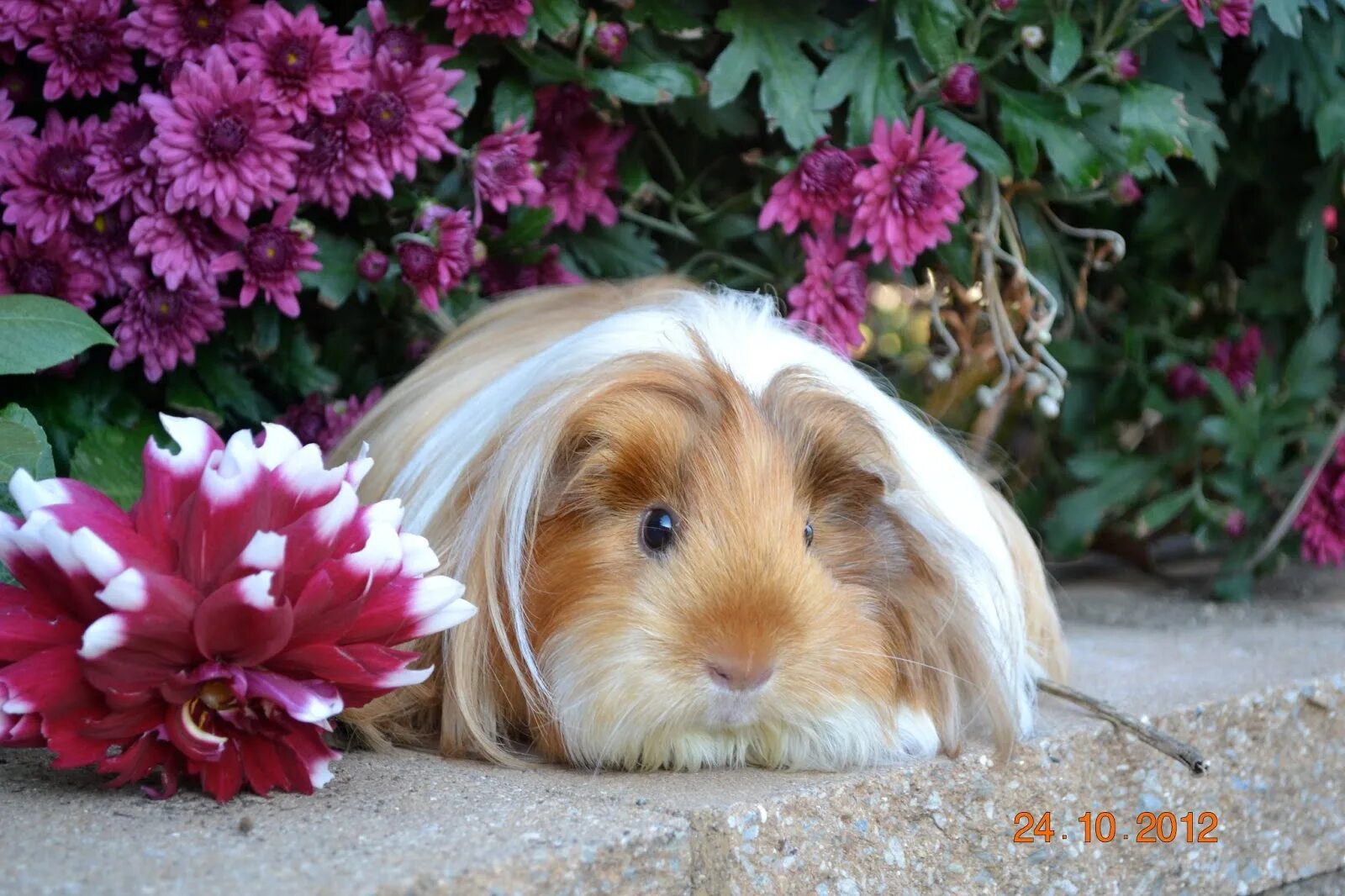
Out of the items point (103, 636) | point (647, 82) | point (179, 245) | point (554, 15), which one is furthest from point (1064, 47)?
point (103, 636)

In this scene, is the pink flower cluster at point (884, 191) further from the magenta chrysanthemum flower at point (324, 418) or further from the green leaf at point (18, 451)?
the green leaf at point (18, 451)

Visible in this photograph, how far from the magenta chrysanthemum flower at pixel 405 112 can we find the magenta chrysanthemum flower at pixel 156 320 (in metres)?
0.31

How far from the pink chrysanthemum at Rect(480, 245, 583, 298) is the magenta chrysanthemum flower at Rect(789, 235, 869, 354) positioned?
37 centimetres

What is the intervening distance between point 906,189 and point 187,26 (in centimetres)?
98

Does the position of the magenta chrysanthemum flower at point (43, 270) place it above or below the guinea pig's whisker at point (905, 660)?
above

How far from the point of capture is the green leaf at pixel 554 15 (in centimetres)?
181

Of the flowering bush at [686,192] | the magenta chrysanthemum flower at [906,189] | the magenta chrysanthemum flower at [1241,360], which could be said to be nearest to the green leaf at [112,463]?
the flowering bush at [686,192]

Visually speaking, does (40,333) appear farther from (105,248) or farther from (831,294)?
(831,294)

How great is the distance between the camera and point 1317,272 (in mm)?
2291

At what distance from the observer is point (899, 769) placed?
1403 mm

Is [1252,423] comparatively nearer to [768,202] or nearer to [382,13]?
[768,202]

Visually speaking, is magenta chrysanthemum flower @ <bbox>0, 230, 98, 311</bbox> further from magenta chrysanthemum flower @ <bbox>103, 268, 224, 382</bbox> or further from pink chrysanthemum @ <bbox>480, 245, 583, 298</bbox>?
pink chrysanthemum @ <bbox>480, 245, 583, 298</bbox>

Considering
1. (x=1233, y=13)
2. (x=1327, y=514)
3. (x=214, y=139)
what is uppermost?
(x=1233, y=13)

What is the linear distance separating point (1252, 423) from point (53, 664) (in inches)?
77.1
